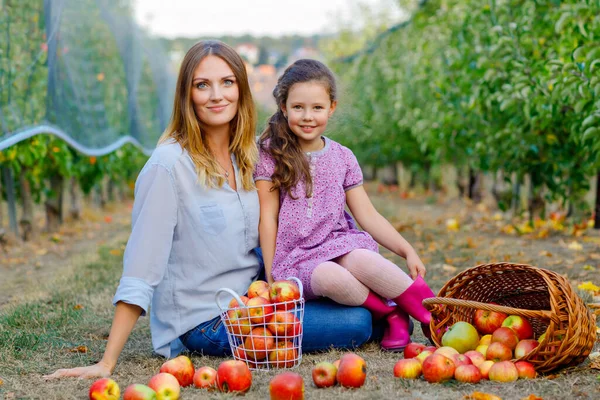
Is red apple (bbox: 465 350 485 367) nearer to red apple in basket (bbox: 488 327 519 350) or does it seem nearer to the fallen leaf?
red apple in basket (bbox: 488 327 519 350)

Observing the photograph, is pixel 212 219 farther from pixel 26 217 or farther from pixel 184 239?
pixel 26 217

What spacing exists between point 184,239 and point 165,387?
771 millimetres

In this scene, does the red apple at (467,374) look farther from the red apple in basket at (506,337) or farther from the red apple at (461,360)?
Answer: the red apple in basket at (506,337)

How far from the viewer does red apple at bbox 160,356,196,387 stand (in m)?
2.55

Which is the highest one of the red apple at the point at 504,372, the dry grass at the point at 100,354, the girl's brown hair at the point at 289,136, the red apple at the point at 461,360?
the girl's brown hair at the point at 289,136

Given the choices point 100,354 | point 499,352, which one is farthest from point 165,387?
point 499,352

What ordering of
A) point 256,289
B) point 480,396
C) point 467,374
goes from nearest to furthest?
point 480,396 < point 467,374 < point 256,289

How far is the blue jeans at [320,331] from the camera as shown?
302 centimetres

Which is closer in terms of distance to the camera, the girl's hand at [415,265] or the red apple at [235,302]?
the red apple at [235,302]

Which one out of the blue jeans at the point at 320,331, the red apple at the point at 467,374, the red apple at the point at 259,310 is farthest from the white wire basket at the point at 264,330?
the red apple at the point at 467,374

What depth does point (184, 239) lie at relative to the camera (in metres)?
2.99

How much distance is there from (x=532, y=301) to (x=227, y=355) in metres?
1.33

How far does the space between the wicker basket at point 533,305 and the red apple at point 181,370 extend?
95 centimetres

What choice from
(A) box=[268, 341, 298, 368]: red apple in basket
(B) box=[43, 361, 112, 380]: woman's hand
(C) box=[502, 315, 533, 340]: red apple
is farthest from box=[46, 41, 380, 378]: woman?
(C) box=[502, 315, 533, 340]: red apple
